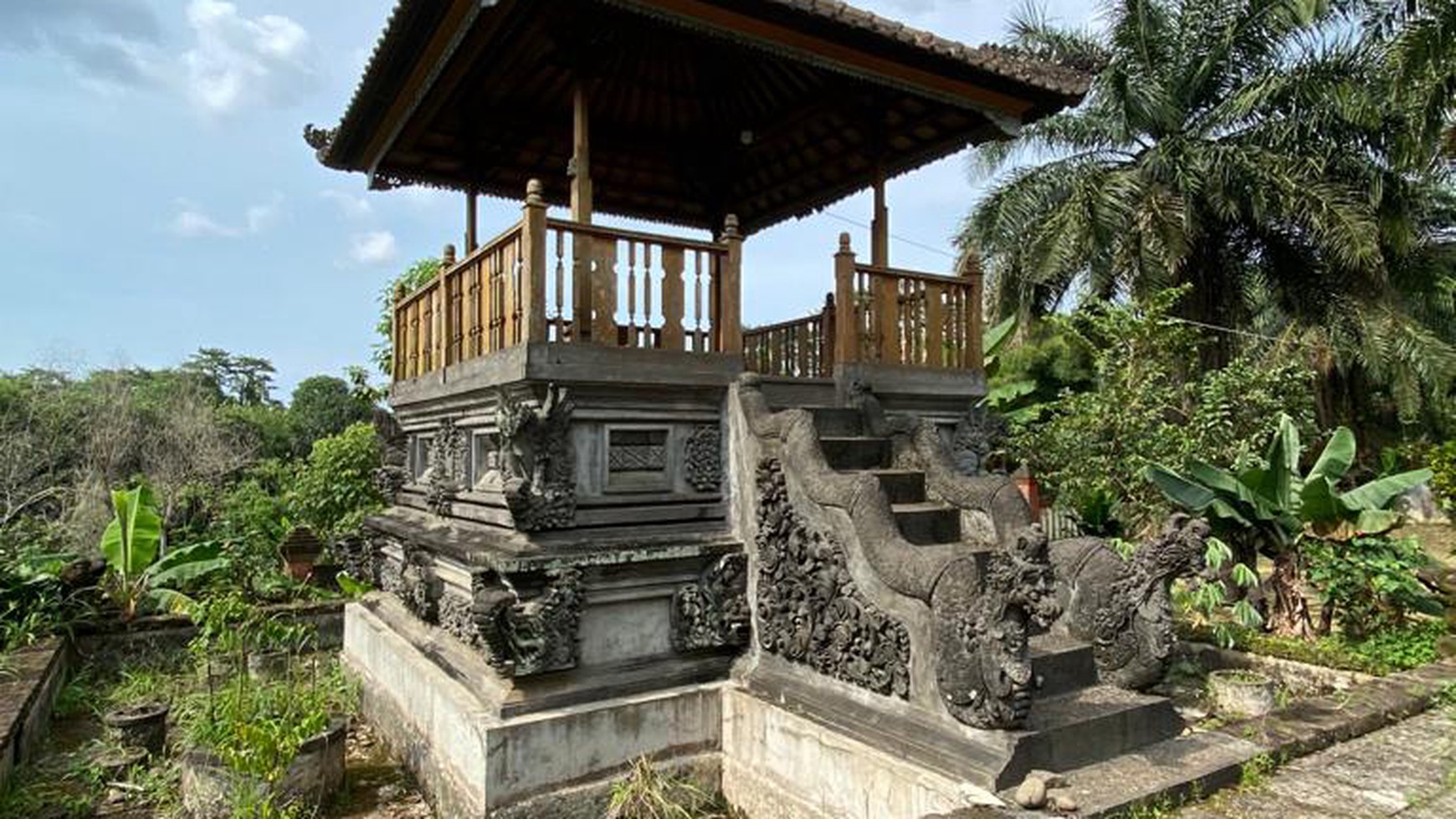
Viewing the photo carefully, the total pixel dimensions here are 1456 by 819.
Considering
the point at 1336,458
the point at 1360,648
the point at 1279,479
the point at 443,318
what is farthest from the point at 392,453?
the point at 1336,458

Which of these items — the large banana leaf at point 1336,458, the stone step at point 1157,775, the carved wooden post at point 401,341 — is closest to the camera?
the stone step at point 1157,775

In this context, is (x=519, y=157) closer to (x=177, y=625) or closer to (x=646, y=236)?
(x=646, y=236)

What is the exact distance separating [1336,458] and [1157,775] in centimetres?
652

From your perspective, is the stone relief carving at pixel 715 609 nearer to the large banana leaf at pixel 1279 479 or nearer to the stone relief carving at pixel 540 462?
the stone relief carving at pixel 540 462

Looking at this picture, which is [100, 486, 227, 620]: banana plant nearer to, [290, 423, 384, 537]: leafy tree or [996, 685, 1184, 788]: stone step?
[290, 423, 384, 537]: leafy tree

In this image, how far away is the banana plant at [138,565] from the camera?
10.6m

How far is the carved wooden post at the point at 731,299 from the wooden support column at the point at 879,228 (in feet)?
4.92

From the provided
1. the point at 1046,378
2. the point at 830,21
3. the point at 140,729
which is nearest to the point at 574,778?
the point at 140,729

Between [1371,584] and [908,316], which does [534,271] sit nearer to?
[908,316]

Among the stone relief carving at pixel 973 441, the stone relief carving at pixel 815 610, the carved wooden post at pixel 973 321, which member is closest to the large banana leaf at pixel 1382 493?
the stone relief carving at pixel 973 441

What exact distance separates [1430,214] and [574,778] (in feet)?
69.9

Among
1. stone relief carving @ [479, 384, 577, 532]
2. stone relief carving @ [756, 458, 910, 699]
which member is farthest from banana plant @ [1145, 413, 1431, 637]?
stone relief carving @ [479, 384, 577, 532]

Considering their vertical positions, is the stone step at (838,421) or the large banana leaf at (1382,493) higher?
the stone step at (838,421)

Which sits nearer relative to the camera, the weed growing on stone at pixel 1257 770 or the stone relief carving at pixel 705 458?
the weed growing on stone at pixel 1257 770
